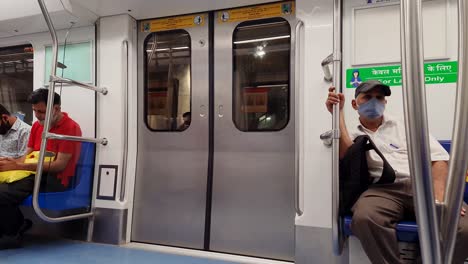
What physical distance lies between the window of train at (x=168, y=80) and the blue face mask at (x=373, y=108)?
1.60 metres

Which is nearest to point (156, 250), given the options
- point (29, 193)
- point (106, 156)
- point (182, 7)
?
point (106, 156)

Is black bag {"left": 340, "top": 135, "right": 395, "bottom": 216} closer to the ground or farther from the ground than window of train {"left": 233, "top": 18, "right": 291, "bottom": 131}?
closer to the ground

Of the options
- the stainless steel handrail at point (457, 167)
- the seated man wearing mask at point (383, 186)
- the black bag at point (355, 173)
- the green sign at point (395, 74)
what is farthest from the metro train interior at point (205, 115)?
the stainless steel handrail at point (457, 167)

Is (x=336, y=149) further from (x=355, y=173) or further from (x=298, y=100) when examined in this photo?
(x=298, y=100)

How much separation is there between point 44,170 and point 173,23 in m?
1.74

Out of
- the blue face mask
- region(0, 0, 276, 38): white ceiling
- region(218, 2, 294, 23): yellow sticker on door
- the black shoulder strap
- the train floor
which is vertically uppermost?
region(0, 0, 276, 38): white ceiling

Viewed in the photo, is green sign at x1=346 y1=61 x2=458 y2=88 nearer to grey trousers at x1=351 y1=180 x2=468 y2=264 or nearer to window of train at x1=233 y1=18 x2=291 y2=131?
window of train at x1=233 y1=18 x2=291 y2=131

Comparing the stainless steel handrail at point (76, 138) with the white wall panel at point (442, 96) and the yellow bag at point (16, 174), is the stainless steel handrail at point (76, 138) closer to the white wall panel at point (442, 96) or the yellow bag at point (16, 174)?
the yellow bag at point (16, 174)

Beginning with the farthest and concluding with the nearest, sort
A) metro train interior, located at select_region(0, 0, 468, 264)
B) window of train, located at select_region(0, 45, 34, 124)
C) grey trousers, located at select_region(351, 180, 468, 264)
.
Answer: window of train, located at select_region(0, 45, 34, 124), metro train interior, located at select_region(0, 0, 468, 264), grey trousers, located at select_region(351, 180, 468, 264)

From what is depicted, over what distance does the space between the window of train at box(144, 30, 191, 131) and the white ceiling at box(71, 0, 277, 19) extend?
0.73 ft

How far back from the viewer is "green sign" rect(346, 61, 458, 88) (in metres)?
2.04

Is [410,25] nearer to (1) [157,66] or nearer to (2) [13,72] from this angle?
(1) [157,66]

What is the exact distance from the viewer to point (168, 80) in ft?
9.84

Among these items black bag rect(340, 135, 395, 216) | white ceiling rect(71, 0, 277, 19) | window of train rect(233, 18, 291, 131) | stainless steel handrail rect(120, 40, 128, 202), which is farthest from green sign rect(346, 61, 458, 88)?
stainless steel handrail rect(120, 40, 128, 202)
